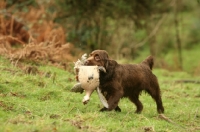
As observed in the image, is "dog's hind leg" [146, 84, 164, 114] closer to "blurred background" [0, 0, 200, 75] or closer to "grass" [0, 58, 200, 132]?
"grass" [0, 58, 200, 132]

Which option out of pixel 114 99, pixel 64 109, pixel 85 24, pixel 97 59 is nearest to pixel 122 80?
pixel 114 99

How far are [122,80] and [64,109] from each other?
105 cm

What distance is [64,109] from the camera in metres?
7.30

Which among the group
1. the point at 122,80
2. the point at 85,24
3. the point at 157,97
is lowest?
the point at 157,97

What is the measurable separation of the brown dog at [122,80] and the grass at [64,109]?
0.25 metres

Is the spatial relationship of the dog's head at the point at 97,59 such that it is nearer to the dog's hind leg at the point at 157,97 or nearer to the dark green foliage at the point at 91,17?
the dog's hind leg at the point at 157,97

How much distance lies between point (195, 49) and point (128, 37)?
24.9 ft

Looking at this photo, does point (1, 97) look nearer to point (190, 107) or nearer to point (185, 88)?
point (190, 107)

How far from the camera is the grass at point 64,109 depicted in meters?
6.10

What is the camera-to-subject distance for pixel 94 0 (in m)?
15.9

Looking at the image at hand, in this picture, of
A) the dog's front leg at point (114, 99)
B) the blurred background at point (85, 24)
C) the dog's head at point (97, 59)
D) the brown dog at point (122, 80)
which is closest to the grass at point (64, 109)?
the dog's front leg at point (114, 99)

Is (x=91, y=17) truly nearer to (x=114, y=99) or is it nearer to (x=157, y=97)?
(x=157, y=97)

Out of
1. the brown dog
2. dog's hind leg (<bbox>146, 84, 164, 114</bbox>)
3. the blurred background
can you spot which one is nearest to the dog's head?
the brown dog

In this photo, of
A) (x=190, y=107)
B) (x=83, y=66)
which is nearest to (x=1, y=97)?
(x=83, y=66)
